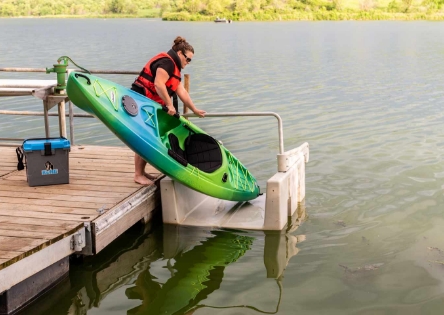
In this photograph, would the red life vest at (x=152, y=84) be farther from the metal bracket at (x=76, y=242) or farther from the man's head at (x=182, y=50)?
the metal bracket at (x=76, y=242)

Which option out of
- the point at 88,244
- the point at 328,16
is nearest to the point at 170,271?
the point at 88,244

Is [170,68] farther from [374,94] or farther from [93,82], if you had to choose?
[374,94]

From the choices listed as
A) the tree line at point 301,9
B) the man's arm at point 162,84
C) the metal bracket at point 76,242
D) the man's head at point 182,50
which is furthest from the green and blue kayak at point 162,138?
the tree line at point 301,9

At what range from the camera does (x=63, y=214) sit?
19.8 ft

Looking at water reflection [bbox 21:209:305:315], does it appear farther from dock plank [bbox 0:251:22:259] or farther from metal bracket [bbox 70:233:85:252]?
dock plank [bbox 0:251:22:259]

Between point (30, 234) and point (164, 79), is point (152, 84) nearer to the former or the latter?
point (164, 79)

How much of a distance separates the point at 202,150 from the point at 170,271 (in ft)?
4.95

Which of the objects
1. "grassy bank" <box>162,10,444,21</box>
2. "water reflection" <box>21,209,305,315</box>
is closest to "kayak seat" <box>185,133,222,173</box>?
"water reflection" <box>21,209,305,315</box>

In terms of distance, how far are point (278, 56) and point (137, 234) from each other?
1034 inches

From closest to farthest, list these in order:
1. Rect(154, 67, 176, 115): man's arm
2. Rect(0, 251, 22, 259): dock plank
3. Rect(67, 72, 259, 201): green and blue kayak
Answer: Rect(0, 251, 22, 259): dock plank → Rect(67, 72, 259, 201): green and blue kayak → Rect(154, 67, 176, 115): man's arm

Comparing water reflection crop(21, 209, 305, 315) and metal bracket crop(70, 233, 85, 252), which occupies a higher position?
metal bracket crop(70, 233, 85, 252)

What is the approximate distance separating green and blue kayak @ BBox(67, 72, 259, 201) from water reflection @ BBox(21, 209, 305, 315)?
1.87 feet

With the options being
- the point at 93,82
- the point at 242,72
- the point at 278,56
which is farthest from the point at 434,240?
the point at 278,56

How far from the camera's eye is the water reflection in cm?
563
